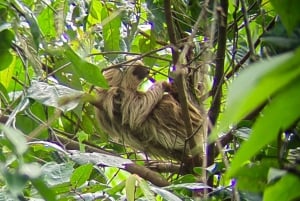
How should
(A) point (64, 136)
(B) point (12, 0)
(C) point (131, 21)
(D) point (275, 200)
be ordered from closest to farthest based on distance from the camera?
(D) point (275, 200)
(B) point (12, 0)
(C) point (131, 21)
(A) point (64, 136)

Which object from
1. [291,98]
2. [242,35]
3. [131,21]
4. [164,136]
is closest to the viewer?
[291,98]

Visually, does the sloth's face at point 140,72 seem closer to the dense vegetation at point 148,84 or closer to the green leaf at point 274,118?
the dense vegetation at point 148,84

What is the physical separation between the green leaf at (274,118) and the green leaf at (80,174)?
1148 mm

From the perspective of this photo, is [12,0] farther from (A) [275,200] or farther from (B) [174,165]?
(B) [174,165]

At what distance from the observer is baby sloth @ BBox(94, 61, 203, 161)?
2.73 metres

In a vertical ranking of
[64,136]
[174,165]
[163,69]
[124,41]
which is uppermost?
[124,41]

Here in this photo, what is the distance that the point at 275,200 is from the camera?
429 mm

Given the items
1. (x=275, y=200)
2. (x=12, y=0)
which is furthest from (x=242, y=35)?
(x=275, y=200)

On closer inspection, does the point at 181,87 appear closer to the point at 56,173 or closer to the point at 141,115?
the point at 141,115

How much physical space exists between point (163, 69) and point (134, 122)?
28 centimetres

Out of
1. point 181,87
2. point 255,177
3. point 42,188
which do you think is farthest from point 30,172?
point 181,87

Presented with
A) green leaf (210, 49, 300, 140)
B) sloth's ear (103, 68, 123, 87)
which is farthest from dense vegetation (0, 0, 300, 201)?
sloth's ear (103, 68, 123, 87)

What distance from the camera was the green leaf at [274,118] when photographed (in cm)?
30

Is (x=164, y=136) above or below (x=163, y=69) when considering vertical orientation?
below
